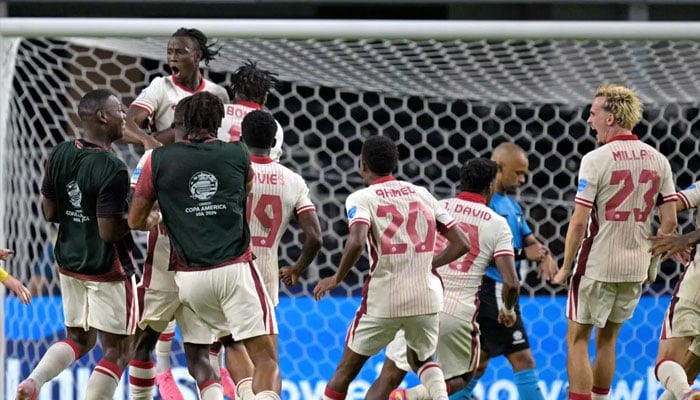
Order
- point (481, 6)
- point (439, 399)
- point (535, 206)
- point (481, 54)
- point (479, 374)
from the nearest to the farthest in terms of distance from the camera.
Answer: point (439, 399), point (479, 374), point (481, 54), point (535, 206), point (481, 6)

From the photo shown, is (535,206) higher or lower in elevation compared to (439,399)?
higher

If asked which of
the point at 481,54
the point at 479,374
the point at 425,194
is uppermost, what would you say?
the point at 481,54

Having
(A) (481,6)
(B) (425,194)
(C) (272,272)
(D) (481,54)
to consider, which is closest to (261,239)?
(C) (272,272)

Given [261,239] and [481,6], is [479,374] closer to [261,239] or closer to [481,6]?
[261,239]

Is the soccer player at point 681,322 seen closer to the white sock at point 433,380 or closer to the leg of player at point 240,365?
the white sock at point 433,380

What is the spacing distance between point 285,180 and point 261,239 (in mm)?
334

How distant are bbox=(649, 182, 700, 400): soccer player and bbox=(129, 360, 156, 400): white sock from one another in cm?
254

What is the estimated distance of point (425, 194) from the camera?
20.9 ft

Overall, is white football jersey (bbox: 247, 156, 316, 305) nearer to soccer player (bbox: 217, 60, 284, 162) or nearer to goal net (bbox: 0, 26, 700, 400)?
soccer player (bbox: 217, 60, 284, 162)

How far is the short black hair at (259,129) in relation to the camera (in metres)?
6.07

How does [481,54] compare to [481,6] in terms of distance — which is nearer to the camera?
[481,54]

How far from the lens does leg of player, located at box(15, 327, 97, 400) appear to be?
5.76 metres

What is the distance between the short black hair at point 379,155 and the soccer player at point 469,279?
0.68 metres

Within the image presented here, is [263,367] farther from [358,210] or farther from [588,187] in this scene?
[588,187]
